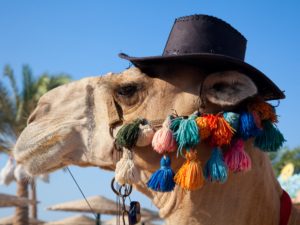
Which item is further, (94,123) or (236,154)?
(94,123)

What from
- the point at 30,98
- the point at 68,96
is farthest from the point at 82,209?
the point at 68,96

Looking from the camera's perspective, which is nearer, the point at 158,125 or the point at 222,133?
the point at 222,133

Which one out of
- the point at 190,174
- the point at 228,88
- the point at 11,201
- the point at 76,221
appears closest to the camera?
the point at 190,174

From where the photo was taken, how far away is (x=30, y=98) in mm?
23703

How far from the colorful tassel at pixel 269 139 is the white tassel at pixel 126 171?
76 centimetres

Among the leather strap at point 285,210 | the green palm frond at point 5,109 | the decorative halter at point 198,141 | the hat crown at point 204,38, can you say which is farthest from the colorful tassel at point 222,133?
the green palm frond at point 5,109

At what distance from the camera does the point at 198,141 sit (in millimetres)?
3072

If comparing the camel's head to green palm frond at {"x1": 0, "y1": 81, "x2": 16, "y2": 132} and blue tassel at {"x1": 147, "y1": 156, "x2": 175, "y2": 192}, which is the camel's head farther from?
green palm frond at {"x1": 0, "y1": 81, "x2": 16, "y2": 132}

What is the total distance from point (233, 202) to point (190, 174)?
365mm

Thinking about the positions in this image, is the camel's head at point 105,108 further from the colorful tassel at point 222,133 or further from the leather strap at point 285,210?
the leather strap at point 285,210

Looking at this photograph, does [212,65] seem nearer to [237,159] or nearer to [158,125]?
[158,125]

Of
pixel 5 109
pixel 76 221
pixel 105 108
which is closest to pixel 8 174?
pixel 5 109

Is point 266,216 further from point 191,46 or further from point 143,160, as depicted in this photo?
point 191,46

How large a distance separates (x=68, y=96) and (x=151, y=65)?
677mm
